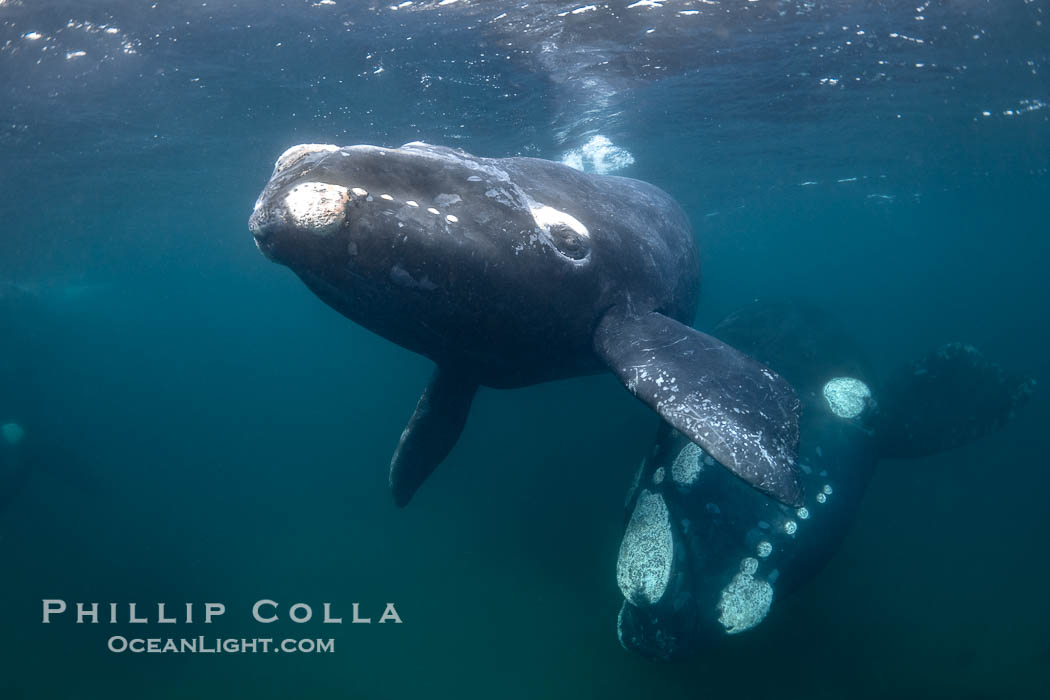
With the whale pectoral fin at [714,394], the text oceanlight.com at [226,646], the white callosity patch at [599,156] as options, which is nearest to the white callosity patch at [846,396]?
the whale pectoral fin at [714,394]

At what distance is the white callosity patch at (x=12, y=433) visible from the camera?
20222 mm

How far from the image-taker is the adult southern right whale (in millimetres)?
4152

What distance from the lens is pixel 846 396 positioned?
33.0ft

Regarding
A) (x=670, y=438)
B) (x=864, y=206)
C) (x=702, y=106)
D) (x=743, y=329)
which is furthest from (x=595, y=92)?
(x=864, y=206)

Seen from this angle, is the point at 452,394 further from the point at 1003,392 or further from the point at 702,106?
the point at 702,106

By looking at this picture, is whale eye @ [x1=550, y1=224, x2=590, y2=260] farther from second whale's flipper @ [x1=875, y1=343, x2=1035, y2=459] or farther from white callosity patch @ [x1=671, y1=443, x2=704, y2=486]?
second whale's flipper @ [x1=875, y1=343, x2=1035, y2=459]

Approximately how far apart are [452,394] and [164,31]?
1173 centimetres

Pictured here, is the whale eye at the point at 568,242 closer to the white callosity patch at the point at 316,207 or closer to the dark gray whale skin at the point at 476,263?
the dark gray whale skin at the point at 476,263

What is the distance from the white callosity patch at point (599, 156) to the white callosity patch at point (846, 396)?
1368 cm

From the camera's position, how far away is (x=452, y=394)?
671 centimetres

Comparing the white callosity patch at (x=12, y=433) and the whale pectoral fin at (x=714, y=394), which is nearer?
the whale pectoral fin at (x=714, y=394)

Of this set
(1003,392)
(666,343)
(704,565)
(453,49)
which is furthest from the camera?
(453,49)

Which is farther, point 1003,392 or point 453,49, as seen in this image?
point 453,49

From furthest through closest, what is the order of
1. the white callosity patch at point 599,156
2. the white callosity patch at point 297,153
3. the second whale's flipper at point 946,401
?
1. the white callosity patch at point 599,156
2. the second whale's flipper at point 946,401
3. the white callosity patch at point 297,153
